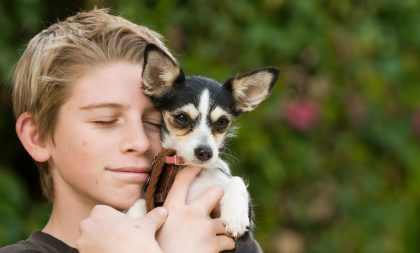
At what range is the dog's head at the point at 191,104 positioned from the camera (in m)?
3.11

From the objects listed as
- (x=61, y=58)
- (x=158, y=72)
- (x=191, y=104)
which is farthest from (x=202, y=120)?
(x=61, y=58)

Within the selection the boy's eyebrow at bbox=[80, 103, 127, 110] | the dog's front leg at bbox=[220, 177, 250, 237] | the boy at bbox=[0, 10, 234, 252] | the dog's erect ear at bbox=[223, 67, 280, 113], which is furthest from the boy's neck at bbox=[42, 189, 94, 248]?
the dog's erect ear at bbox=[223, 67, 280, 113]

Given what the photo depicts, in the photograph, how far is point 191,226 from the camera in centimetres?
297

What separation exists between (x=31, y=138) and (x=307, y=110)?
280 cm

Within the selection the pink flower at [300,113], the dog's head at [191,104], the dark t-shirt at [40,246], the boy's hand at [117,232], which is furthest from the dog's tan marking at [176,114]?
the pink flower at [300,113]

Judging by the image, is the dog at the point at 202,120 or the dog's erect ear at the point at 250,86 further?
the dog's erect ear at the point at 250,86

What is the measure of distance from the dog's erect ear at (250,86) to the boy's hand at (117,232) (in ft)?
1.92

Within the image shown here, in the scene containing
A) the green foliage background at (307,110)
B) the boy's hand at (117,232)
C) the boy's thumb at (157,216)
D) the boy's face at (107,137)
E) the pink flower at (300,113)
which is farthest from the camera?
the pink flower at (300,113)

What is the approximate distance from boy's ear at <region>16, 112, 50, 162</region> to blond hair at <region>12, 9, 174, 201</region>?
1.0 inches

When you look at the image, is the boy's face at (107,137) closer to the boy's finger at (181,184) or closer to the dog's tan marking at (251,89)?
the boy's finger at (181,184)

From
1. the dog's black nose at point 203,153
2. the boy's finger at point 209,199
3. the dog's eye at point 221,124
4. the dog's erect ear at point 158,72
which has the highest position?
the dog's erect ear at point 158,72

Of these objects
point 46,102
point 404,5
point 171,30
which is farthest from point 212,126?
point 404,5

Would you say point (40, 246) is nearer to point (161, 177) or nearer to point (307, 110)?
point (161, 177)

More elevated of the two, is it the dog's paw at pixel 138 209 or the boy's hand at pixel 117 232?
the boy's hand at pixel 117 232
